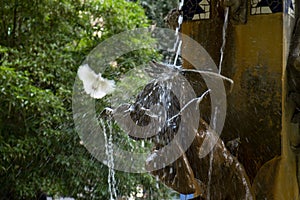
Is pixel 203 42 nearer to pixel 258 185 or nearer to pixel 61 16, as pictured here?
pixel 258 185

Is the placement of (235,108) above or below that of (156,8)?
above

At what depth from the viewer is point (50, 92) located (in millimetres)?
5289

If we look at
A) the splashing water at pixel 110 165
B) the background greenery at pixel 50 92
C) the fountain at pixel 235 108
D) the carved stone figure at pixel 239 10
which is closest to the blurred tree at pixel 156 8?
the background greenery at pixel 50 92

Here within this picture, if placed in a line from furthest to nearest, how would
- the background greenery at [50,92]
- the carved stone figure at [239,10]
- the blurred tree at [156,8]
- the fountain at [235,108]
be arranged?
the blurred tree at [156,8], the background greenery at [50,92], the carved stone figure at [239,10], the fountain at [235,108]

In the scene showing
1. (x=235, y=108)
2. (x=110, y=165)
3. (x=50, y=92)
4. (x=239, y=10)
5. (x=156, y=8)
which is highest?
(x=239, y=10)

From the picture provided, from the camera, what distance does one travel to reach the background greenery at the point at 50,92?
205 inches

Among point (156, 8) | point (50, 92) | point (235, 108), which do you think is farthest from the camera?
point (156, 8)

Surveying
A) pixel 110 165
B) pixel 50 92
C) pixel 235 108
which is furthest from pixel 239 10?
pixel 110 165

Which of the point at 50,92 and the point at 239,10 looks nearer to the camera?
→ the point at 239,10

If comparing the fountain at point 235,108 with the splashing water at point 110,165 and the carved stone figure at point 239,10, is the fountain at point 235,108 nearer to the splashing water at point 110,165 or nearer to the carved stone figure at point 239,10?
the carved stone figure at point 239,10

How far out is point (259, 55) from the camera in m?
3.04

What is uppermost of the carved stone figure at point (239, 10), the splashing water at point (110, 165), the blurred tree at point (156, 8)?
the carved stone figure at point (239, 10)

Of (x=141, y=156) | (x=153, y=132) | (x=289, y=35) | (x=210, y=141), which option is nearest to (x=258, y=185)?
(x=210, y=141)

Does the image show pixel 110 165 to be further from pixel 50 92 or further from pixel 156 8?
pixel 156 8
